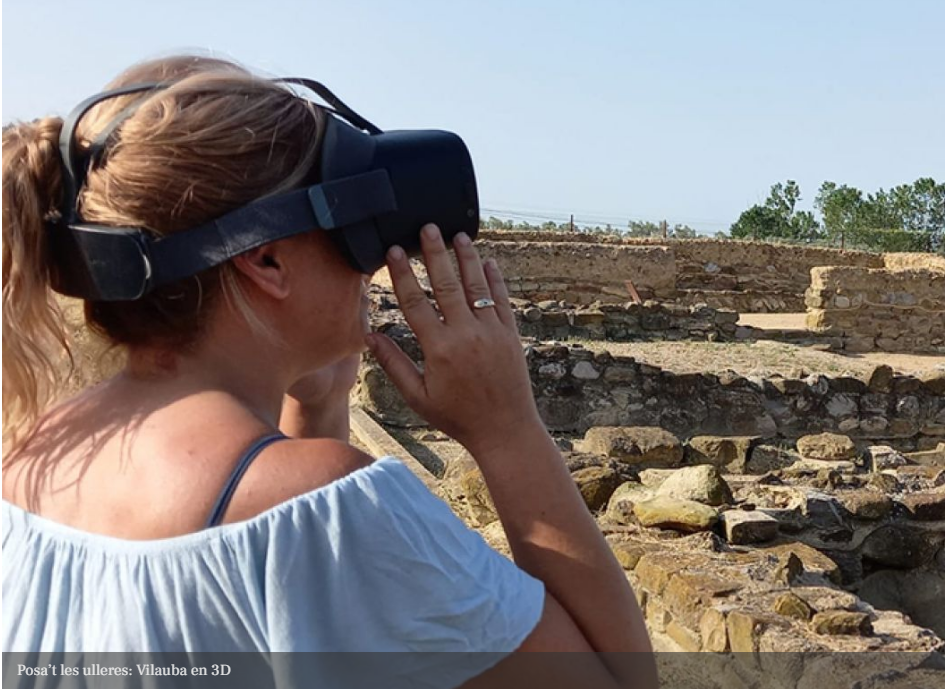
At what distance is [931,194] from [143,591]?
4049 cm

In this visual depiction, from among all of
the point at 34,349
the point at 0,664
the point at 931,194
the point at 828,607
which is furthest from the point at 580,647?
the point at 931,194

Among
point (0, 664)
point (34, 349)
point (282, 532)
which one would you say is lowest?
point (0, 664)

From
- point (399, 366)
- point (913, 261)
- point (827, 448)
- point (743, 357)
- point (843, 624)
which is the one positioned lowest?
point (743, 357)

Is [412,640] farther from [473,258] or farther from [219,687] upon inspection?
[473,258]

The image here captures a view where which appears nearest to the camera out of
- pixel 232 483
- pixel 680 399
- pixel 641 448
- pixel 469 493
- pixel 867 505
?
pixel 232 483

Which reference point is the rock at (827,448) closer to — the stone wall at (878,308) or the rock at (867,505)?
the rock at (867,505)

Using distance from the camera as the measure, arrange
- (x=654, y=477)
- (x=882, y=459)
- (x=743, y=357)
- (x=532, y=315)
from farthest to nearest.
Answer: (x=743, y=357) < (x=532, y=315) < (x=882, y=459) < (x=654, y=477)

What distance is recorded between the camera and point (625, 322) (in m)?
13.1

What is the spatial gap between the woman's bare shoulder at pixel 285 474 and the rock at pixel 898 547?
3755mm

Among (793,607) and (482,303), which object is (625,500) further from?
(482,303)

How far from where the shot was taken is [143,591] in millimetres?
955

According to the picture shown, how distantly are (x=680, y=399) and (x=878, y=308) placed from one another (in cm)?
939

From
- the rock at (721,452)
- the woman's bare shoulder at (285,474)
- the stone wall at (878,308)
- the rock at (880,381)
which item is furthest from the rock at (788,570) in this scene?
the stone wall at (878,308)

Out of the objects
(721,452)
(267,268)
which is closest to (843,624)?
(267,268)
